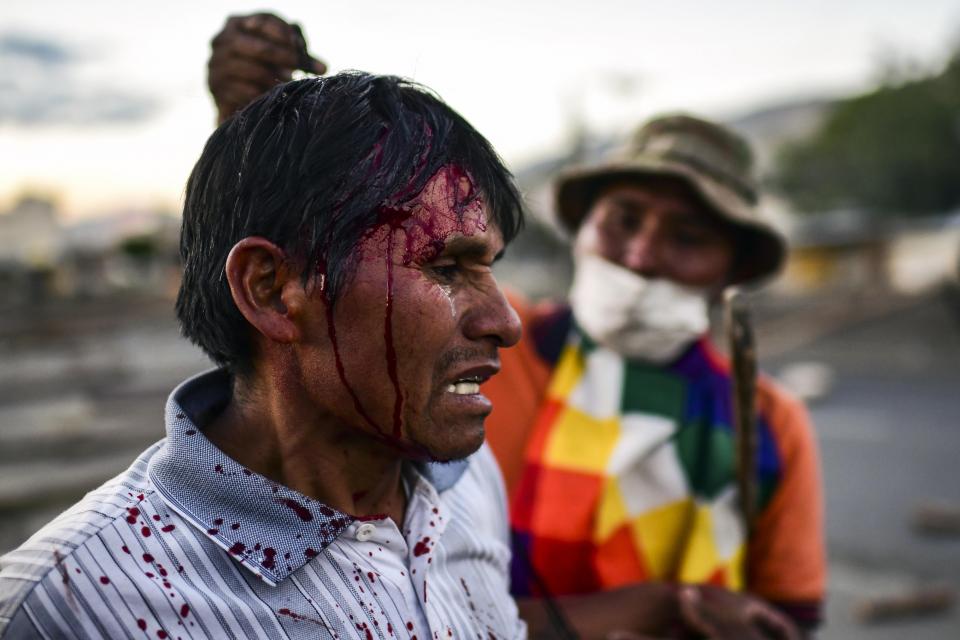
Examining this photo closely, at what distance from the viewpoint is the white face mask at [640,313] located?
7.75 ft

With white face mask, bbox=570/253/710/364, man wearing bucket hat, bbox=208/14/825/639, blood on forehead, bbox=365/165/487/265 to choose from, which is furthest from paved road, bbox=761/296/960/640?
blood on forehead, bbox=365/165/487/265

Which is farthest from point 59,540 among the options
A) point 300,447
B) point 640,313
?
point 640,313

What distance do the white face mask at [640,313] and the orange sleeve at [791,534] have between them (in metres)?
0.37

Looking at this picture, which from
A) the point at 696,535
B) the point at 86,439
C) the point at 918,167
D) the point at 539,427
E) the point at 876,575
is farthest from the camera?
the point at 918,167

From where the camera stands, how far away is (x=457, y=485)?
1498 mm

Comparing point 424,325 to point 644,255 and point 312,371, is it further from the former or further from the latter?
point 644,255

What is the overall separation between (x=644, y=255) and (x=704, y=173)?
1.13ft

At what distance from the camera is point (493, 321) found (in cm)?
115

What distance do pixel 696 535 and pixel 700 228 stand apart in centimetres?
94

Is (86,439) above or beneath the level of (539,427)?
beneath

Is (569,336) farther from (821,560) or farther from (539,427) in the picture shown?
(821,560)

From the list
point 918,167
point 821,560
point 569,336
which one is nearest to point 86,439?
point 569,336

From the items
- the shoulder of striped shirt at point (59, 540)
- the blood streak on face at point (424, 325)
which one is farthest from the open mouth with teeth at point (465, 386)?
the shoulder of striped shirt at point (59, 540)

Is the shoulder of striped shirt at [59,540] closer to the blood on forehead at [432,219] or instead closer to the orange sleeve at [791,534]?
the blood on forehead at [432,219]
